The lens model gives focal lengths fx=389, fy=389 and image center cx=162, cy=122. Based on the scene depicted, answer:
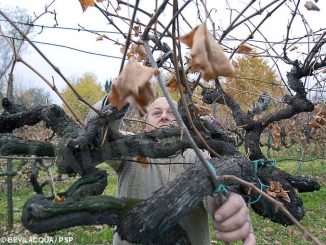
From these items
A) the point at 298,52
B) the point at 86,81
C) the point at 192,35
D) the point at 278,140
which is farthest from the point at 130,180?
the point at 86,81

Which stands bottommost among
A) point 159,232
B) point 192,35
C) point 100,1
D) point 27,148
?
point 159,232

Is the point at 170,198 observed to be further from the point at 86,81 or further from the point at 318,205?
the point at 86,81

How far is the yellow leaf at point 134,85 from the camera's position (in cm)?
70

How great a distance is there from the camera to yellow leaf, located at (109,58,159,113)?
0.70 m

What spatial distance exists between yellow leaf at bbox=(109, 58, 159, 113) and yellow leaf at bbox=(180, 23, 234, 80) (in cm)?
10

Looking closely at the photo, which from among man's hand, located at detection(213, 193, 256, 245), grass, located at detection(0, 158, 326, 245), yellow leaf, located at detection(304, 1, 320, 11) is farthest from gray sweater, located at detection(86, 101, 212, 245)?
grass, located at detection(0, 158, 326, 245)

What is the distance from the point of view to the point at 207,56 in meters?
0.67

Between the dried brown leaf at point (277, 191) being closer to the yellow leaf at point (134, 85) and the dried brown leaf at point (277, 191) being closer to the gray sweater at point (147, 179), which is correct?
the gray sweater at point (147, 179)

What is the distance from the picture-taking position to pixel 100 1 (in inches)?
67.1

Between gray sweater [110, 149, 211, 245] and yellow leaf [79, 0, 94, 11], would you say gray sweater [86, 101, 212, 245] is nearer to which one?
gray sweater [110, 149, 211, 245]

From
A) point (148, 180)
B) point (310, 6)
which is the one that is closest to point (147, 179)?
point (148, 180)

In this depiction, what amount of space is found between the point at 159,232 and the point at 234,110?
150 centimetres

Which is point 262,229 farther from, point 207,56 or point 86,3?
point 207,56

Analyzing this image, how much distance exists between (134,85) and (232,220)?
0.84 m
